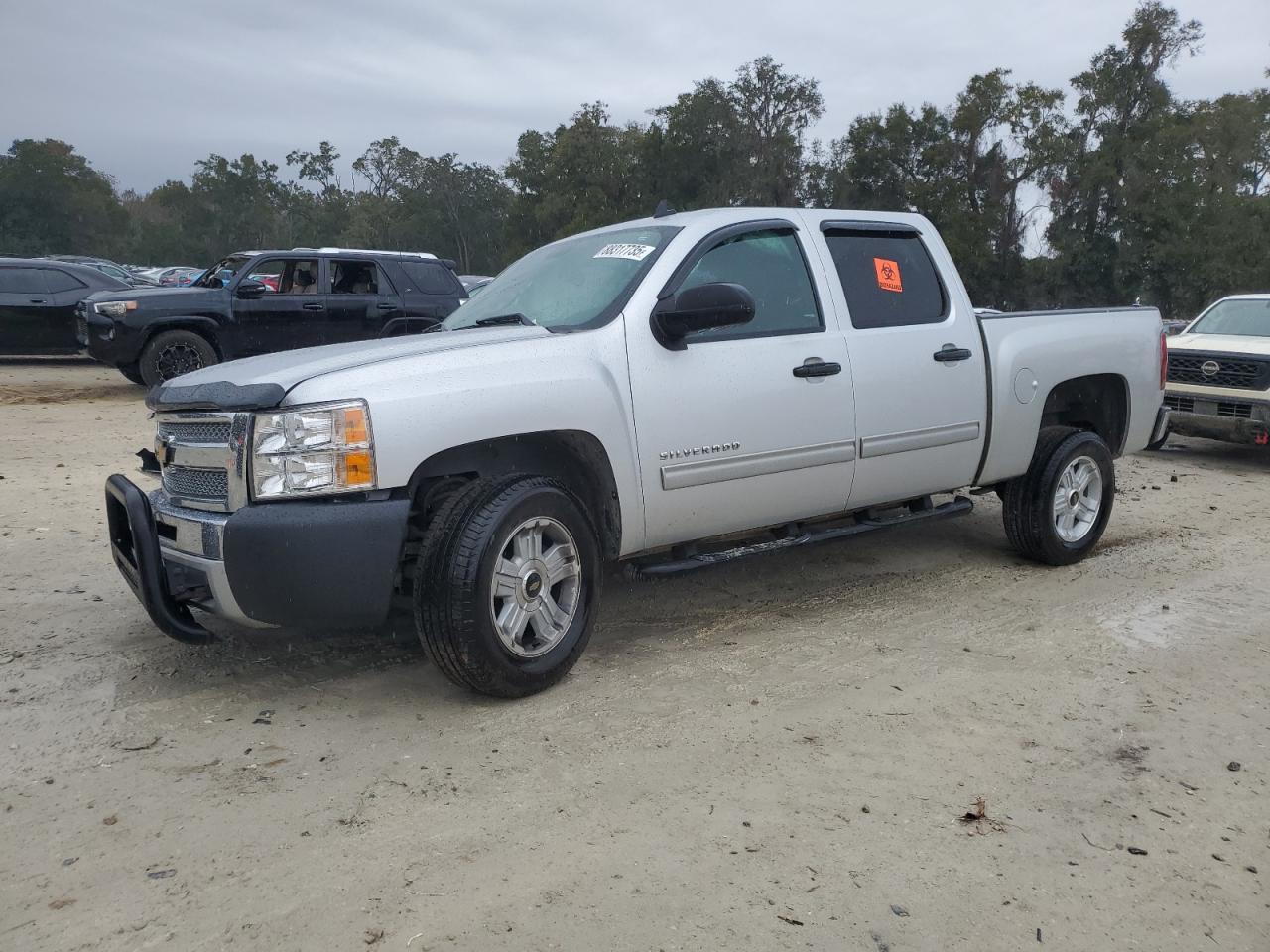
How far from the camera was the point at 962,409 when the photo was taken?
5.42 metres

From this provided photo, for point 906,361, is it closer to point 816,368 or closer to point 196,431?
point 816,368

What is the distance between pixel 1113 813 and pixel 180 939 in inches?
101

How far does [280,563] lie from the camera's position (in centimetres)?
356

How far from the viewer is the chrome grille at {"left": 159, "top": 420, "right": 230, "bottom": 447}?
3.81m

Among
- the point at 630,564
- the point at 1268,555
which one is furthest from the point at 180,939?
the point at 1268,555

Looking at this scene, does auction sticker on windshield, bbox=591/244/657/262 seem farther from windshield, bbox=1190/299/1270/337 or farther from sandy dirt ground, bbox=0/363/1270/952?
windshield, bbox=1190/299/1270/337

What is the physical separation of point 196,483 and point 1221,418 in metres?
8.88

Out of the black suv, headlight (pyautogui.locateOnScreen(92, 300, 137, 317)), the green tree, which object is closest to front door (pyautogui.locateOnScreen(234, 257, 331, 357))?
the black suv

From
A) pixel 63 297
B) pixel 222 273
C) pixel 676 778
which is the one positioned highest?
pixel 222 273

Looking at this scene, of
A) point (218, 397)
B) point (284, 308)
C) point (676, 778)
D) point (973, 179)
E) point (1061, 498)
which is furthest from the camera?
point (973, 179)

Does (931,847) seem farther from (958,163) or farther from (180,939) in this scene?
(958,163)

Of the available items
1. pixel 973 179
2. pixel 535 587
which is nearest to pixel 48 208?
pixel 973 179

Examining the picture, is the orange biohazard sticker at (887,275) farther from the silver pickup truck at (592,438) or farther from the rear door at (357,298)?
the rear door at (357,298)

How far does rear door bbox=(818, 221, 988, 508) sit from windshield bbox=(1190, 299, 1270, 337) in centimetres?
633
